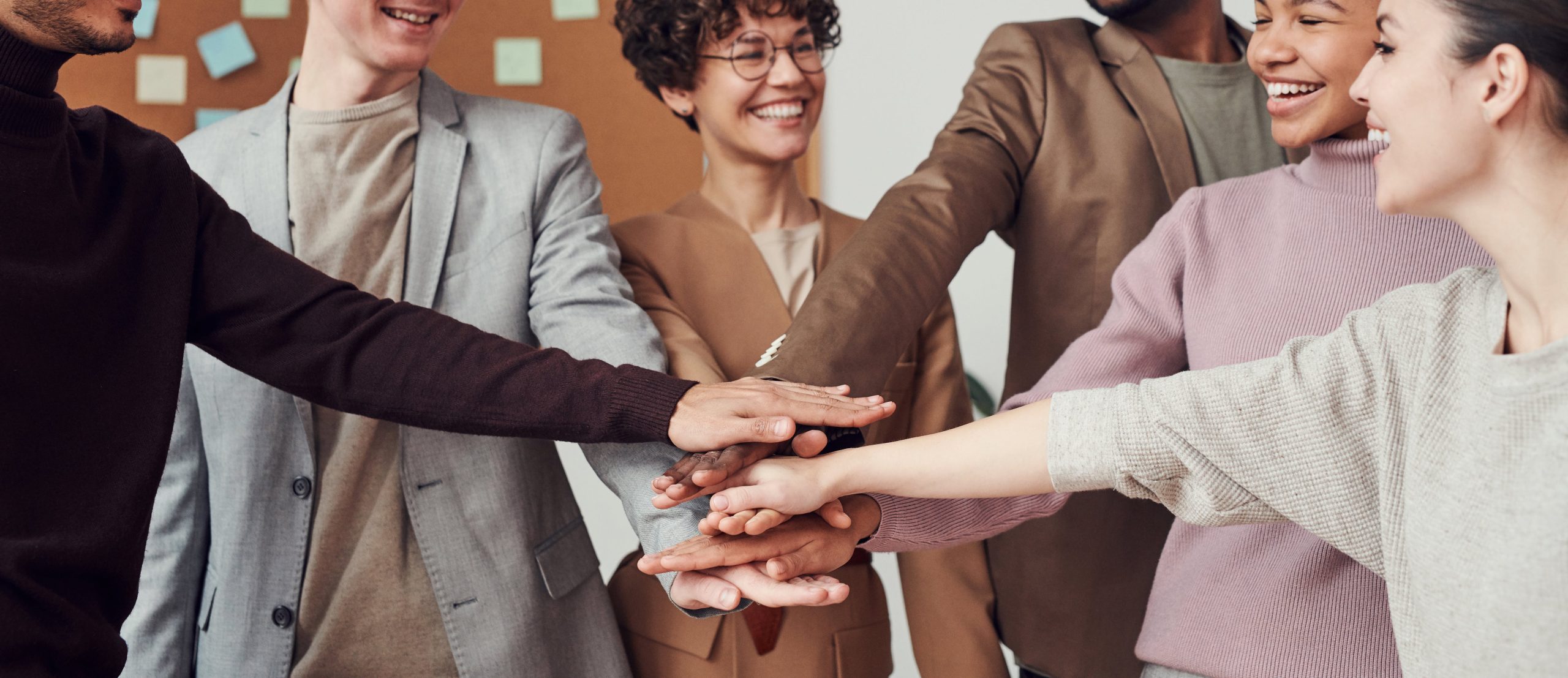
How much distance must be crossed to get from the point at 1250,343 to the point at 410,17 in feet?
3.79

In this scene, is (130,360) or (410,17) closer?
(130,360)

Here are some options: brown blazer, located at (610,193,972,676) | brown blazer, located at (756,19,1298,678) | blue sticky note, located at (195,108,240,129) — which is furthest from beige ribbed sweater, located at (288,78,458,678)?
blue sticky note, located at (195,108,240,129)

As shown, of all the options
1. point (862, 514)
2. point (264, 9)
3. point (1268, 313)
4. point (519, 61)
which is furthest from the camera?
point (519, 61)

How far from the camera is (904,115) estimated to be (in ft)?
10.9

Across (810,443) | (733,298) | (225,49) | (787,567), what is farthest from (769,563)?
(225,49)

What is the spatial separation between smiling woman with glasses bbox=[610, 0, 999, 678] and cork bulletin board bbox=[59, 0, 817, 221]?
999mm

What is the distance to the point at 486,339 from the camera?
1484 mm

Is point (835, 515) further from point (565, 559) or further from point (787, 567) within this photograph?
point (565, 559)

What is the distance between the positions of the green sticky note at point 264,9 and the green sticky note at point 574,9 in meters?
0.61

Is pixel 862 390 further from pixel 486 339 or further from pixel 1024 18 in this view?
pixel 1024 18

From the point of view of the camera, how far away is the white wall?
3.25m

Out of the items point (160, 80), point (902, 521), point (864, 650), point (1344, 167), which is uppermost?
point (1344, 167)

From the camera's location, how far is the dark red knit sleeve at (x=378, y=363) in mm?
1408

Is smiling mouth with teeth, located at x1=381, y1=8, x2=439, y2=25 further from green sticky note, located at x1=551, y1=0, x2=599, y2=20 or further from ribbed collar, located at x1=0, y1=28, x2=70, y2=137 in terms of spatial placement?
green sticky note, located at x1=551, y1=0, x2=599, y2=20
